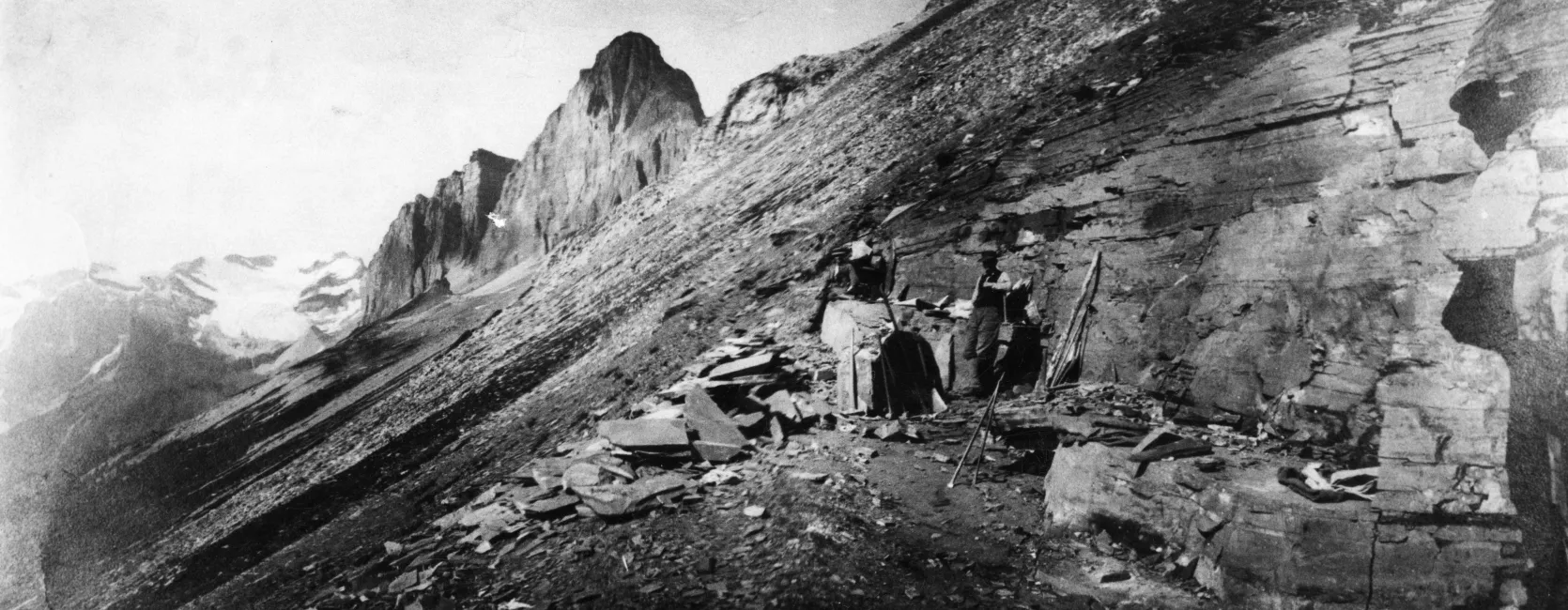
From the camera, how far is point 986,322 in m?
6.75

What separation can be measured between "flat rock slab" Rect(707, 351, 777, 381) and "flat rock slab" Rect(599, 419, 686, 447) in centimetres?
108

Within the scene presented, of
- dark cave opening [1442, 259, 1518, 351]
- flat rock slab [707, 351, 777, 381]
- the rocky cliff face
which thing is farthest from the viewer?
the rocky cliff face

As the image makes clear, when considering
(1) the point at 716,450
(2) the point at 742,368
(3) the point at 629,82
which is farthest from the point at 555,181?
(1) the point at 716,450

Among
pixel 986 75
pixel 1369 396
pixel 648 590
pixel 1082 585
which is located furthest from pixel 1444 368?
pixel 986 75

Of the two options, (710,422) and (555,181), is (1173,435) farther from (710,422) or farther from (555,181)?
(555,181)

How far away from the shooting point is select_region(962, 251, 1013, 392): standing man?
22.0ft

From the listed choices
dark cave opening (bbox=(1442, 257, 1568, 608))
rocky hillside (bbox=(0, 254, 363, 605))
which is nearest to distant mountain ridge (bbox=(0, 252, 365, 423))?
rocky hillside (bbox=(0, 254, 363, 605))

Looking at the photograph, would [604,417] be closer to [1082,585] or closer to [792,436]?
[792,436]

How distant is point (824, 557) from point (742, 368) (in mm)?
3087

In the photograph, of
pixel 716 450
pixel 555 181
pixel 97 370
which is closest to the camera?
pixel 716 450

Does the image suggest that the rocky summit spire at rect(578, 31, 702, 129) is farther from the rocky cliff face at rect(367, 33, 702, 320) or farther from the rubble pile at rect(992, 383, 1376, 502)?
the rubble pile at rect(992, 383, 1376, 502)

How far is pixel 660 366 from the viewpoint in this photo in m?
8.18

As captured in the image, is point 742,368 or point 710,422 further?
point 742,368

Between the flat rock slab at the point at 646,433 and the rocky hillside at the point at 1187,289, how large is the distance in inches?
60.3
